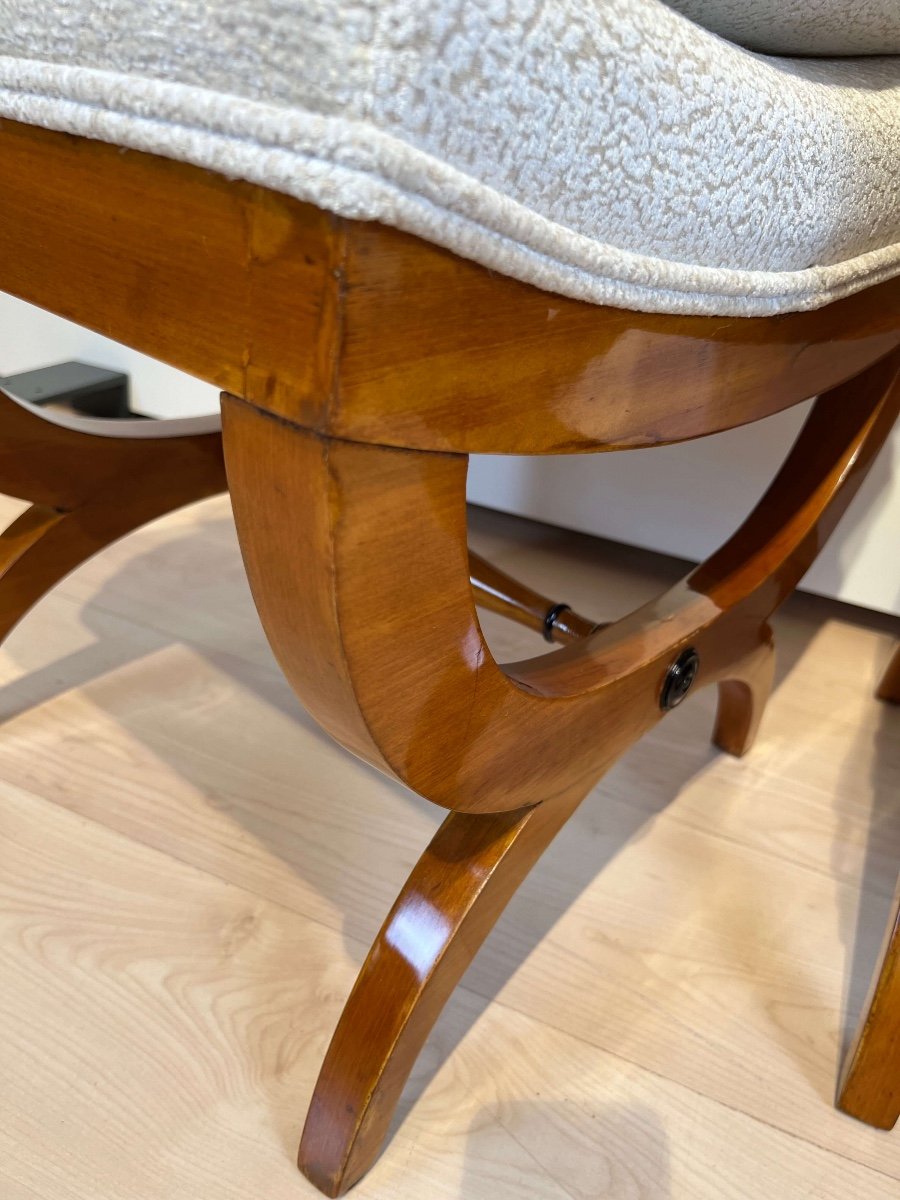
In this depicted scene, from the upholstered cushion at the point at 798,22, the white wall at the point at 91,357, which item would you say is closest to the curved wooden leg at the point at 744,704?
the upholstered cushion at the point at 798,22

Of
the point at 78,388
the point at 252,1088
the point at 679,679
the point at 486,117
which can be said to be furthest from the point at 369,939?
the point at 78,388

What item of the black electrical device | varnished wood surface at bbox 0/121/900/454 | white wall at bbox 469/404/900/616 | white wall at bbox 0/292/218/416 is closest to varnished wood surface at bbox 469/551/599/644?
white wall at bbox 469/404/900/616

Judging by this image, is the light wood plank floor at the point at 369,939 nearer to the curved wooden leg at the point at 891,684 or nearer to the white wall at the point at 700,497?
the curved wooden leg at the point at 891,684

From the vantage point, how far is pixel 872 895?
2.10 feet

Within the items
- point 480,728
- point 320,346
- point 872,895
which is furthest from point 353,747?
point 872,895

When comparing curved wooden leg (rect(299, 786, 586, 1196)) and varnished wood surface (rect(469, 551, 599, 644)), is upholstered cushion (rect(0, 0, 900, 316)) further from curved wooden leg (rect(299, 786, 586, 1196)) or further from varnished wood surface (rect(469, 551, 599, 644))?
varnished wood surface (rect(469, 551, 599, 644))

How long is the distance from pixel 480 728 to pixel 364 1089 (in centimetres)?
18

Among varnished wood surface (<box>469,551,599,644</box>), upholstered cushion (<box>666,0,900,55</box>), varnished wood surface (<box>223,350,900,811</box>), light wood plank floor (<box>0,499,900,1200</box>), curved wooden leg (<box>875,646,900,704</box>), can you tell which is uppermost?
upholstered cushion (<box>666,0,900,55</box>)

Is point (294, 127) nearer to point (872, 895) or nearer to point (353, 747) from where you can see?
point (353, 747)

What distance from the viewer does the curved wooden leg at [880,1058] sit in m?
0.48

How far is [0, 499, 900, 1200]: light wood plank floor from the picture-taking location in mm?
459

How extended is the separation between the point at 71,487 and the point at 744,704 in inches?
19.5

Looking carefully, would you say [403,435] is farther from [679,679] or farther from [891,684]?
[891,684]

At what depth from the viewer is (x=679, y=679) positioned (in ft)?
1.73
